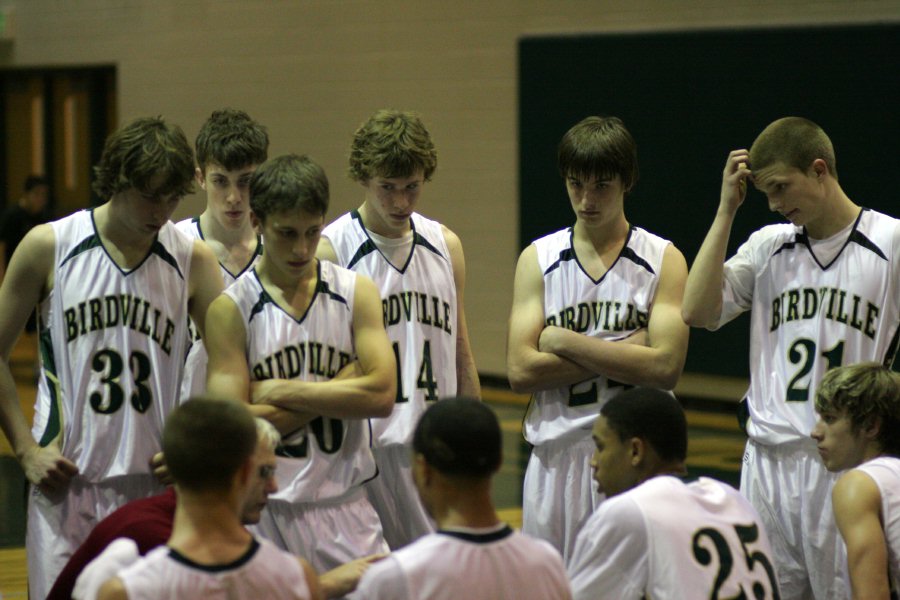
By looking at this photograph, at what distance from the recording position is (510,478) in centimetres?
932

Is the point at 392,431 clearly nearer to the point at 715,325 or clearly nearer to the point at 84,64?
the point at 715,325

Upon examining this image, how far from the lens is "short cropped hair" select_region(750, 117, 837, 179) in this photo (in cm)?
459

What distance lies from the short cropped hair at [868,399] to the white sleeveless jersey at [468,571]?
1361mm

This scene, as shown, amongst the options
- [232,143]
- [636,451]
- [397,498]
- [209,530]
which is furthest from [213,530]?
[232,143]

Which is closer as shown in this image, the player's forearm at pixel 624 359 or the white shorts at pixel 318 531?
the white shorts at pixel 318 531

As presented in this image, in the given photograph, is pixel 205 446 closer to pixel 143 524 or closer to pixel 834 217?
pixel 143 524

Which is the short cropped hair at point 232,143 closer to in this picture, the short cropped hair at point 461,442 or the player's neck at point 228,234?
the player's neck at point 228,234

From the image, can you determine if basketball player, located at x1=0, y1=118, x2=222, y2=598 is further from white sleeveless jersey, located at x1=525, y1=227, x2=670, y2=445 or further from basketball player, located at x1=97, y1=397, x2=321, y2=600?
white sleeveless jersey, located at x1=525, y1=227, x2=670, y2=445

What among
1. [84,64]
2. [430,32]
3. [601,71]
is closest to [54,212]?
[84,64]

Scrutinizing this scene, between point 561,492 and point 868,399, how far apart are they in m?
1.22

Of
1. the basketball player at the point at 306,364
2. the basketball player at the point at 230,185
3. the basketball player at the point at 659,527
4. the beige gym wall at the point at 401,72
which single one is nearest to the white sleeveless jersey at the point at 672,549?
the basketball player at the point at 659,527

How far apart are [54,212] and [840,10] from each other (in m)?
10.7

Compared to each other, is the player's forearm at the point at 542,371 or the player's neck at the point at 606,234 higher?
the player's neck at the point at 606,234

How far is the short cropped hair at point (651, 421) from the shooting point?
343 centimetres
